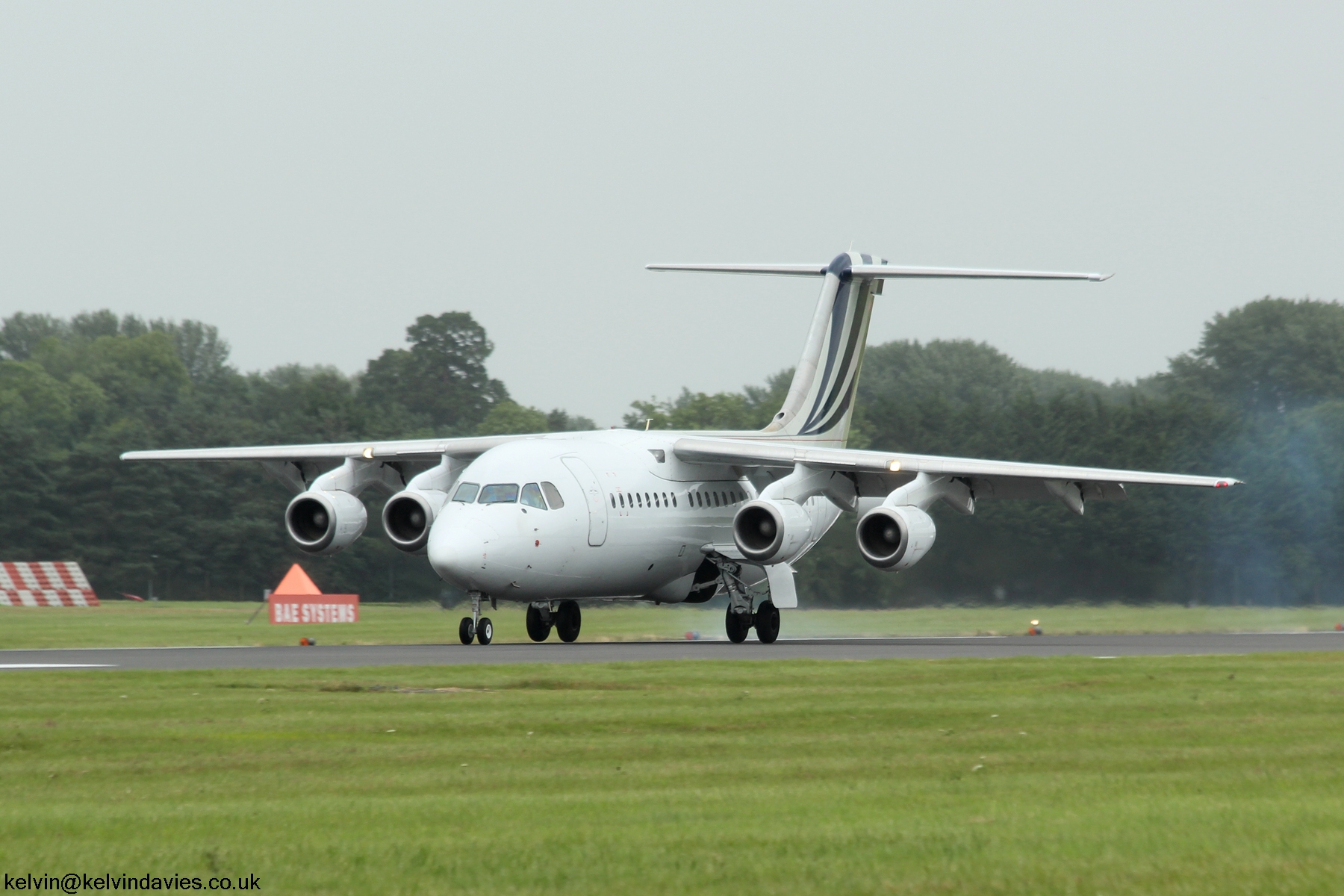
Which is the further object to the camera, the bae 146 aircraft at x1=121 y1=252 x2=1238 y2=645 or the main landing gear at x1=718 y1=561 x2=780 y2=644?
the main landing gear at x1=718 y1=561 x2=780 y2=644

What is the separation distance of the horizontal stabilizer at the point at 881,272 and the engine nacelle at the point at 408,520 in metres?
8.75

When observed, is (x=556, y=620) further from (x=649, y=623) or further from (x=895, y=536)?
(x=895, y=536)

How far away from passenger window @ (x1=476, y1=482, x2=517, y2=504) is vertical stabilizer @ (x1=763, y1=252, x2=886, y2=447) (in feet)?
32.1

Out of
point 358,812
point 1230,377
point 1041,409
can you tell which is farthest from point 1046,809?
point 1230,377

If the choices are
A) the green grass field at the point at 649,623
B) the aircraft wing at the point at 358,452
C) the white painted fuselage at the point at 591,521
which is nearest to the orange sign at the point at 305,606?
the green grass field at the point at 649,623

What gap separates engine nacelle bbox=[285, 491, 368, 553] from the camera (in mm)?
31891

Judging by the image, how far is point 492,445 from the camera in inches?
1299

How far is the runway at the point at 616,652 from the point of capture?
75.2 ft

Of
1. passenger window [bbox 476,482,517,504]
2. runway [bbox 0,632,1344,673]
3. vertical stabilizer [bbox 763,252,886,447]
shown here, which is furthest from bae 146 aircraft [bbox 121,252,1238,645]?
runway [bbox 0,632,1344,673]

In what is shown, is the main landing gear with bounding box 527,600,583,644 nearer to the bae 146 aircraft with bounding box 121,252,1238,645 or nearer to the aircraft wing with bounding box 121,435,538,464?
the bae 146 aircraft with bounding box 121,252,1238,645

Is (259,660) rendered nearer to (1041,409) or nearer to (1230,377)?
(1041,409)

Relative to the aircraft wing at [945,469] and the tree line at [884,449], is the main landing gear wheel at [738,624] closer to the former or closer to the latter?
the aircraft wing at [945,469]

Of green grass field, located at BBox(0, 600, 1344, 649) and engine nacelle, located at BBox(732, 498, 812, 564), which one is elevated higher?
engine nacelle, located at BBox(732, 498, 812, 564)

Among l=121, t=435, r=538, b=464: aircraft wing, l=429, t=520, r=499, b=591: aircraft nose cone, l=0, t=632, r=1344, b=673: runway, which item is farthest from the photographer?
l=121, t=435, r=538, b=464: aircraft wing
